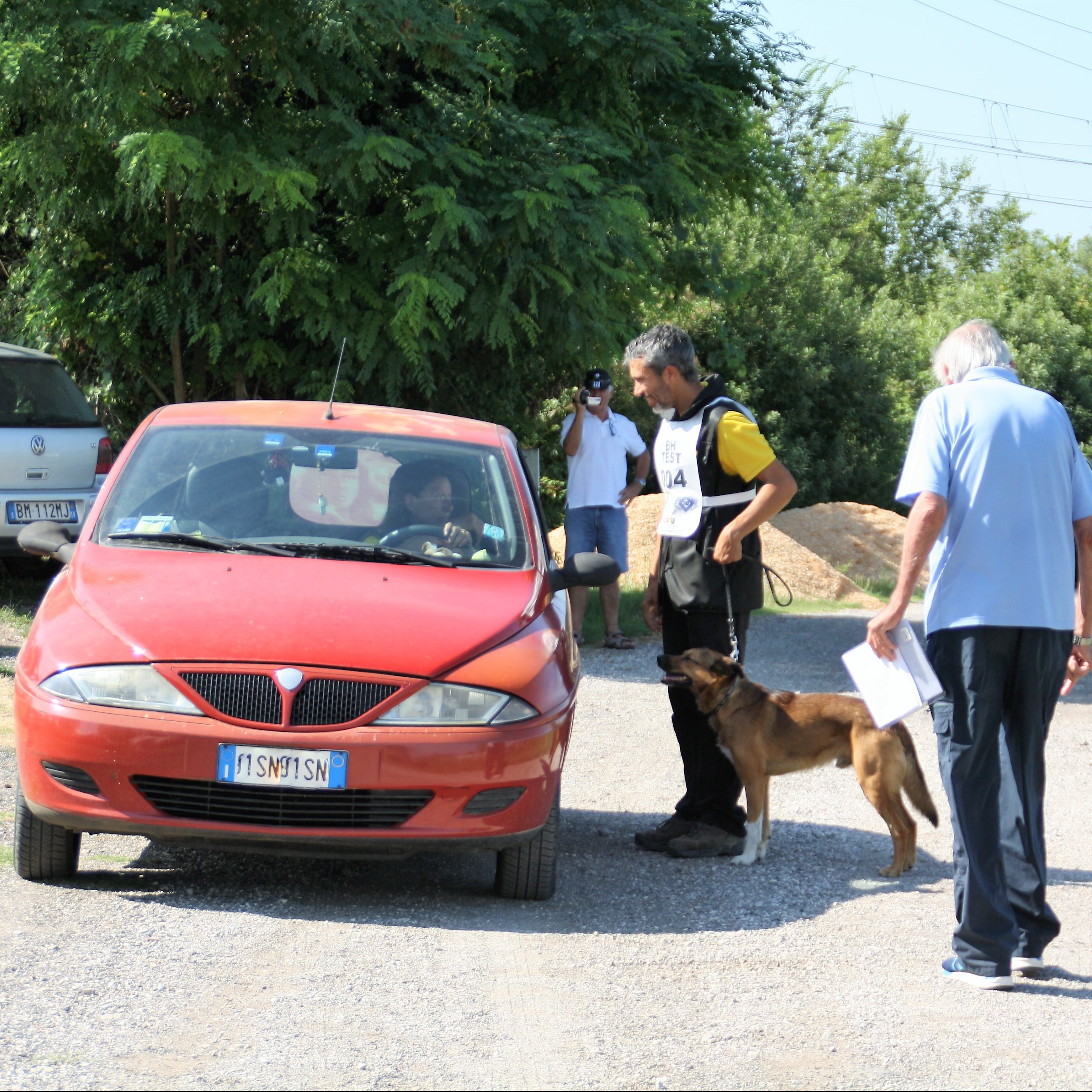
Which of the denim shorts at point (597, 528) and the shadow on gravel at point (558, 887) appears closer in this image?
the shadow on gravel at point (558, 887)

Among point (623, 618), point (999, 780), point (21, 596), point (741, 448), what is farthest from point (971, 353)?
point (21, 596)

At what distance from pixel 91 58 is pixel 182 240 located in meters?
2.18

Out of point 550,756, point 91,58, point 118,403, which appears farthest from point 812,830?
point 118,403

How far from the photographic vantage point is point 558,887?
555 centimetres

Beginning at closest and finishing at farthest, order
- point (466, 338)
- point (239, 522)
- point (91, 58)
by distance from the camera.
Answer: point (239, 522) → point (91, 58) → point (466, 338)

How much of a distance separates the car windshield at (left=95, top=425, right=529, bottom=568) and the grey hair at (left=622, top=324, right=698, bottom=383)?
79 cm

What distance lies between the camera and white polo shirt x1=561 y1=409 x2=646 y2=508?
11.7 m

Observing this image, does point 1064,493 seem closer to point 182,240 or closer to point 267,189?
point 267,189

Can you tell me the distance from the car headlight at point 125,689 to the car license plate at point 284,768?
0.20 metres

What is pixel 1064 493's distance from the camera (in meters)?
4.57

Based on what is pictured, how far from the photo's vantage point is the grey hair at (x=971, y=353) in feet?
15.3

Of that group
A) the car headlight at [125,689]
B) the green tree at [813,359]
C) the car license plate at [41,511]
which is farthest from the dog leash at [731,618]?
the green tree at [813,359]

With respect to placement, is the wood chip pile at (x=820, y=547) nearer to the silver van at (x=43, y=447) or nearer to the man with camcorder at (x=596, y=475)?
the man with camcorder at (x=596, y=475)

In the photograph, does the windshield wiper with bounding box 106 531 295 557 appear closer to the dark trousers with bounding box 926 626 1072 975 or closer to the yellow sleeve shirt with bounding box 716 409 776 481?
the yellow sleeve shirt with bounding box 716 409 776 481
